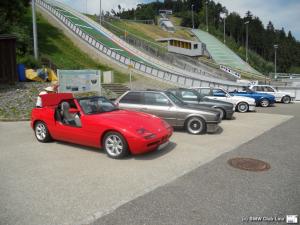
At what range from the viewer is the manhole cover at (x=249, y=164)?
20.9ft

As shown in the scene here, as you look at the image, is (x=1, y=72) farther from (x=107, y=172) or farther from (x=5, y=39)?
(x=107, y=172)

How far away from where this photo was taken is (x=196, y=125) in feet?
34.1

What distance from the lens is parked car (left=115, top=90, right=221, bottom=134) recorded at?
10.3 m

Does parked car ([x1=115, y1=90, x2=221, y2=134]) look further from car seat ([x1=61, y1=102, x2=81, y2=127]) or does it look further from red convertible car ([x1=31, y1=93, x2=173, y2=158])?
car seat ([x1=61, y1=102, x2=81, y2=127])

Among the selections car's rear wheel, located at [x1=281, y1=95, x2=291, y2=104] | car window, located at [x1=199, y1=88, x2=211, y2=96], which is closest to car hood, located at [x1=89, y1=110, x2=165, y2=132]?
car window, located at [x1=199, y1=88, x2=211, y2=96]

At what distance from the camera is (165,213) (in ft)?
14.2

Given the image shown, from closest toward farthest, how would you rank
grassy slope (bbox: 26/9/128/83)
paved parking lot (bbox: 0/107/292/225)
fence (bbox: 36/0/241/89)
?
paved parking lot (bbox: 0/107/292/225)
fence (bbox: 36/0/241/89)
grassy slope (bbox: 26/9/128/83)

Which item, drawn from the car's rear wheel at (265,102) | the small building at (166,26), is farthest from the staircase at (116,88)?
the small building at (166,26)

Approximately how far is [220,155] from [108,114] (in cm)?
311

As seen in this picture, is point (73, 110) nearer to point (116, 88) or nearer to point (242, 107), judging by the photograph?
point (242, 107)

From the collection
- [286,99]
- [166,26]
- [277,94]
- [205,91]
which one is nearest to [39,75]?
[205,91]

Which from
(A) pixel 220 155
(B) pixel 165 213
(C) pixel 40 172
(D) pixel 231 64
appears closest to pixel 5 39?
(C) pixel 40 172

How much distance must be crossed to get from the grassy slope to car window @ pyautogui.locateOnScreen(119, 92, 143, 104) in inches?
887

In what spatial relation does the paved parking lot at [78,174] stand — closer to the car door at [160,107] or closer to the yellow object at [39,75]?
the car door at [160,107]
